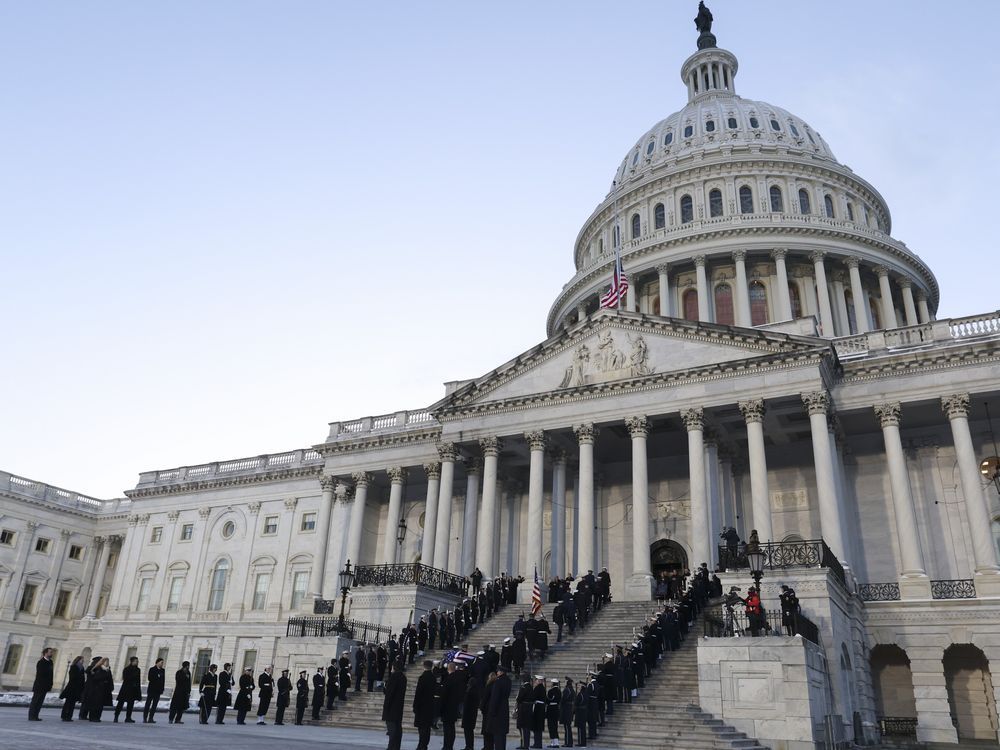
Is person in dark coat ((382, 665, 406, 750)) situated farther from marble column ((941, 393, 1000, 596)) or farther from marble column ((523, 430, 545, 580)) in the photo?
marble column ((941, 393, 1000, 596))

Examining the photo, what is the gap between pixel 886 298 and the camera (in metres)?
52.5

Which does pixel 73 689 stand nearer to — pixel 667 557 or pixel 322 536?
pixel 322 536

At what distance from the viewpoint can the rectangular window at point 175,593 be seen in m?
54.5

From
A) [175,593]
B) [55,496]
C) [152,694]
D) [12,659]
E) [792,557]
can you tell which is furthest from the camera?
[55,496]

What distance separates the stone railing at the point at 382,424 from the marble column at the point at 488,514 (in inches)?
247

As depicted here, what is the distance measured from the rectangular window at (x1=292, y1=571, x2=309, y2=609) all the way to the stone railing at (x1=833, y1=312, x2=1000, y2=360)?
110ft

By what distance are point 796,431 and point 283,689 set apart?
25.2m

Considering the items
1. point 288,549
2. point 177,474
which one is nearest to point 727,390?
point 288,549

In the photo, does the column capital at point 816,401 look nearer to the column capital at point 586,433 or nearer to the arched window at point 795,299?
the column capital at point 586,433

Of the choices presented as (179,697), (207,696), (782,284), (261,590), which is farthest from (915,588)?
(261,590)

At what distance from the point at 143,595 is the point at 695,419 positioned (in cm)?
4197

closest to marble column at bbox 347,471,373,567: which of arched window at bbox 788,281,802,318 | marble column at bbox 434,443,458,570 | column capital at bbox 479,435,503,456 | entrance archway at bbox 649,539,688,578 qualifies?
marble column at bbox 434,443,458,570

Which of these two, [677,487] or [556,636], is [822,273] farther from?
[556,636]

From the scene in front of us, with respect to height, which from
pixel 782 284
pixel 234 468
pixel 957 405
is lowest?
pixel 957 405
